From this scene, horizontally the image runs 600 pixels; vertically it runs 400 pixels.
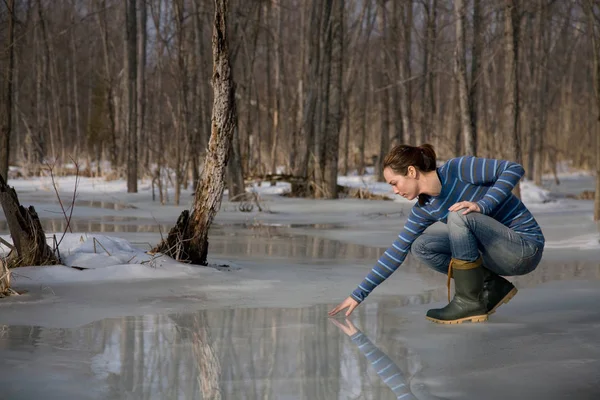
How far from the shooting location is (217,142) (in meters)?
5.61

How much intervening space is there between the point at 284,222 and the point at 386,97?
9344 millimetres

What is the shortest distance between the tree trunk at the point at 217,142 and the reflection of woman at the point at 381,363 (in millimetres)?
1838

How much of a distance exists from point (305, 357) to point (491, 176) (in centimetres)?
132

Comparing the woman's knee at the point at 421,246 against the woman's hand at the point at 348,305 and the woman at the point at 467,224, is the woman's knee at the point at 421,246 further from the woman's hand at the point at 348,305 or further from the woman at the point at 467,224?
the woman's hand at the point at 348,305

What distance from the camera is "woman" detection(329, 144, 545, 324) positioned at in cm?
391

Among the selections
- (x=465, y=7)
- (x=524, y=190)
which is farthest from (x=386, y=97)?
(x=465, y=7)

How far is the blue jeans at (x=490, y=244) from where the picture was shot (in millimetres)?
3990

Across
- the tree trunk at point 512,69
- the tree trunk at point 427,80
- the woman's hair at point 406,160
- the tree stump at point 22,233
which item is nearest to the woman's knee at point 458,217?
the woman's hair at point 406,160

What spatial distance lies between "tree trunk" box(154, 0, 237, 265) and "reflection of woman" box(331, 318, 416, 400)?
184 centimetres

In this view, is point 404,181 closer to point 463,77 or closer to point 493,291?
point 493,291

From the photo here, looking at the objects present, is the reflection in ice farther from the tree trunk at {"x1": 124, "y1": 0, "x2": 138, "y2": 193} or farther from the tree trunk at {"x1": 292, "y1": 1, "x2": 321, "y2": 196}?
the tree trunk at {"x1": 124, "y1": 0, "x2": 138, "y2": 193}

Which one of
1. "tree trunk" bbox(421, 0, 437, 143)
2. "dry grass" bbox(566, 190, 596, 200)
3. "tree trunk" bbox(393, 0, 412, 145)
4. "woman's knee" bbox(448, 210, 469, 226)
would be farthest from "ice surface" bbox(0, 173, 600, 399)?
"tree trunk" bbox(393, 0, 412, 145)

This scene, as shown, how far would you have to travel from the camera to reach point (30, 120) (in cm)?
2716

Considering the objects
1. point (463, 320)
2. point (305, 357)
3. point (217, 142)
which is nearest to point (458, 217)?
point (463, 320)
